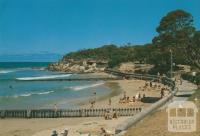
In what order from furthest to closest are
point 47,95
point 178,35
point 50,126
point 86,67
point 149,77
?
1. point 86,67
2. point 149,77
3. point 178,35
4. point 47,95
5. point 50,126

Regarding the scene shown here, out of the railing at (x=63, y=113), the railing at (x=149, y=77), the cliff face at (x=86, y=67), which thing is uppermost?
the cliff face at (x=86, y=67)

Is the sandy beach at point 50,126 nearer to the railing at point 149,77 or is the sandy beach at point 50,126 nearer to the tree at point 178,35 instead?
the railing at point 149,77

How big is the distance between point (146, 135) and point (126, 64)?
124114mm

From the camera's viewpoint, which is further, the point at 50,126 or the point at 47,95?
the point at 47,95

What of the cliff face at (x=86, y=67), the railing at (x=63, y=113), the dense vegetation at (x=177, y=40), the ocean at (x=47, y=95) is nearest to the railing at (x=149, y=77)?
the dense vegetation at (x=177, y=40)

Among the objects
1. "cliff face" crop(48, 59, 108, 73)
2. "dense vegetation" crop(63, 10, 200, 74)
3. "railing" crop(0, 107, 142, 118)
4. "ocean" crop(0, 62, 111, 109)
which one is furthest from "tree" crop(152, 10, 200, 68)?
"cliff face" crop(48, 59, 108, 73)

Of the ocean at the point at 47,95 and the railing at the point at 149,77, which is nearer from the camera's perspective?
the ocean at the point at 47,95

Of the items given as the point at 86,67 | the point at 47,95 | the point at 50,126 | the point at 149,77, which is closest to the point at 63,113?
the point at 50,126

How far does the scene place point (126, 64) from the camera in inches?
5615

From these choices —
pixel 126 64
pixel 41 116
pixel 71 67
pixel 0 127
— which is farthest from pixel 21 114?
pixel 71 67

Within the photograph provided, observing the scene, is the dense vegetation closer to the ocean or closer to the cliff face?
the ocean

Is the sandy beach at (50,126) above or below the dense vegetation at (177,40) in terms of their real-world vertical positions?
below

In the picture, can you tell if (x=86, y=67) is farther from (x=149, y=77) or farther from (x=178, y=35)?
(x=178, y=35)

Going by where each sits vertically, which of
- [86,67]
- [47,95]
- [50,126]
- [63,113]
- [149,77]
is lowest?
[50,126]
